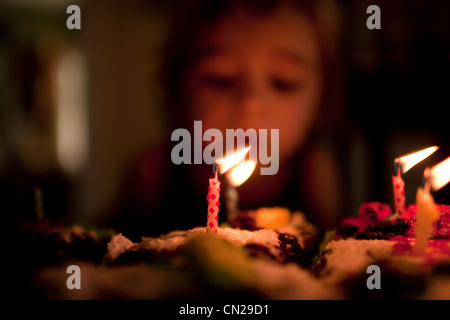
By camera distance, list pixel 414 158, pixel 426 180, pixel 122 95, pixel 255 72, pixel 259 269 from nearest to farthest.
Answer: pixel 259 269 → pixel 426 180 → pixel 414 158 → pixel 255 72 → pixel 122 95

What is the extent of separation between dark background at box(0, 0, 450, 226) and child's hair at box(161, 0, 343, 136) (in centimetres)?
7

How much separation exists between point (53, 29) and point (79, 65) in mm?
304

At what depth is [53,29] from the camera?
89.9 inches

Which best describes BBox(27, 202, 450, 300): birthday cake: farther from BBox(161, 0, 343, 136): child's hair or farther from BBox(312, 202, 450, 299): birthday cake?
BBox(161, 0, 343, 136): child's hair

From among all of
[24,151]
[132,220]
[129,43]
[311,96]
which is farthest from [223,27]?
[24,151]

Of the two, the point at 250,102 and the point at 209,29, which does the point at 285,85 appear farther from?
the point at 209,29

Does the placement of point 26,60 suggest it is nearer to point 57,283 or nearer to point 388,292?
point 57,283

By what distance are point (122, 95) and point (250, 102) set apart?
32.2 inches

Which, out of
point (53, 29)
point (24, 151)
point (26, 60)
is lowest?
point (24, 151)

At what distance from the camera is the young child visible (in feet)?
5.60

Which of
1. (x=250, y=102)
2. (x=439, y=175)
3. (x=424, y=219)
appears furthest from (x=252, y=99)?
(x=424, y=219)

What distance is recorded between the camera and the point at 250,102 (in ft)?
5.57

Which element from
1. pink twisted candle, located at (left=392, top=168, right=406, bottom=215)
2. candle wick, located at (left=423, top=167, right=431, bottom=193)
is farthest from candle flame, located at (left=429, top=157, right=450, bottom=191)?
pink twisted candle, located at (left=392, top=168, right=406, bottom=215)
